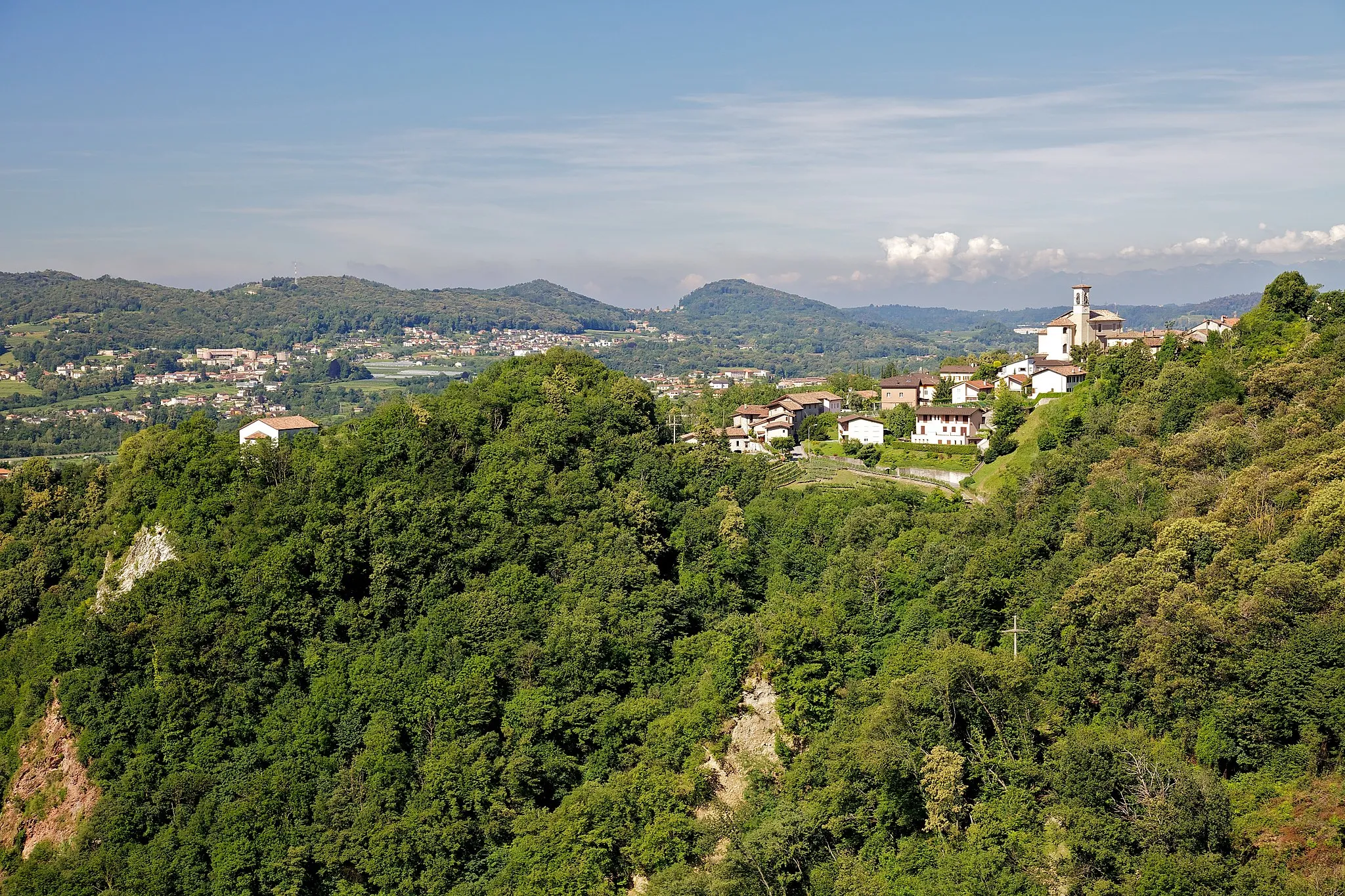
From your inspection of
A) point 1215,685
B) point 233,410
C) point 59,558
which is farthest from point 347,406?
point 1215,685

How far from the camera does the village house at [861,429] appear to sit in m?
61.4

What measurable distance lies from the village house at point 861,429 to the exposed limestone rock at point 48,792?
40.6 meters

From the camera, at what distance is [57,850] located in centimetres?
3594

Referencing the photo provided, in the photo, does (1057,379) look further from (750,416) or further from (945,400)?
(750,416)

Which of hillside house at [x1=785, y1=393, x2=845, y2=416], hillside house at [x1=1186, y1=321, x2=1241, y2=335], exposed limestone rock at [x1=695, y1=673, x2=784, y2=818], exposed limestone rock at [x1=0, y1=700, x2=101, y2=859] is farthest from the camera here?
hillside house at [x1=785, y1=393, x2=845, y2=416]

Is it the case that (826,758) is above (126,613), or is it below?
below

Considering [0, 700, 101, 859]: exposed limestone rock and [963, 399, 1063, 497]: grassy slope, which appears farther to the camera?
[963, 399, 1063, 497]: grassy slope

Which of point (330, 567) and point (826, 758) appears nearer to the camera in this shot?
point (826, 758)

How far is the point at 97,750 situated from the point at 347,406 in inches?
4925

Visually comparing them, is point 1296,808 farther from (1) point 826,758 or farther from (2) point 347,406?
(2) point 347,406

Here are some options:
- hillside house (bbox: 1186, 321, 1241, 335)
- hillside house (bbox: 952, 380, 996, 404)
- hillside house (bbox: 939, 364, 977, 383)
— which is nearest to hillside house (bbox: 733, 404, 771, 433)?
hillside house (bbox: 939, 364, 977, 383)

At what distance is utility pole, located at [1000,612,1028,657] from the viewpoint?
3469 cm

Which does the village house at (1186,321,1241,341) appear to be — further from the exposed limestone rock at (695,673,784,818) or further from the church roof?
the exposed limestone rock at (695,673,784,818)

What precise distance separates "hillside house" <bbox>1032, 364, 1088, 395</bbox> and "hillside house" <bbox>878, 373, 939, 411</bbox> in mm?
6945
